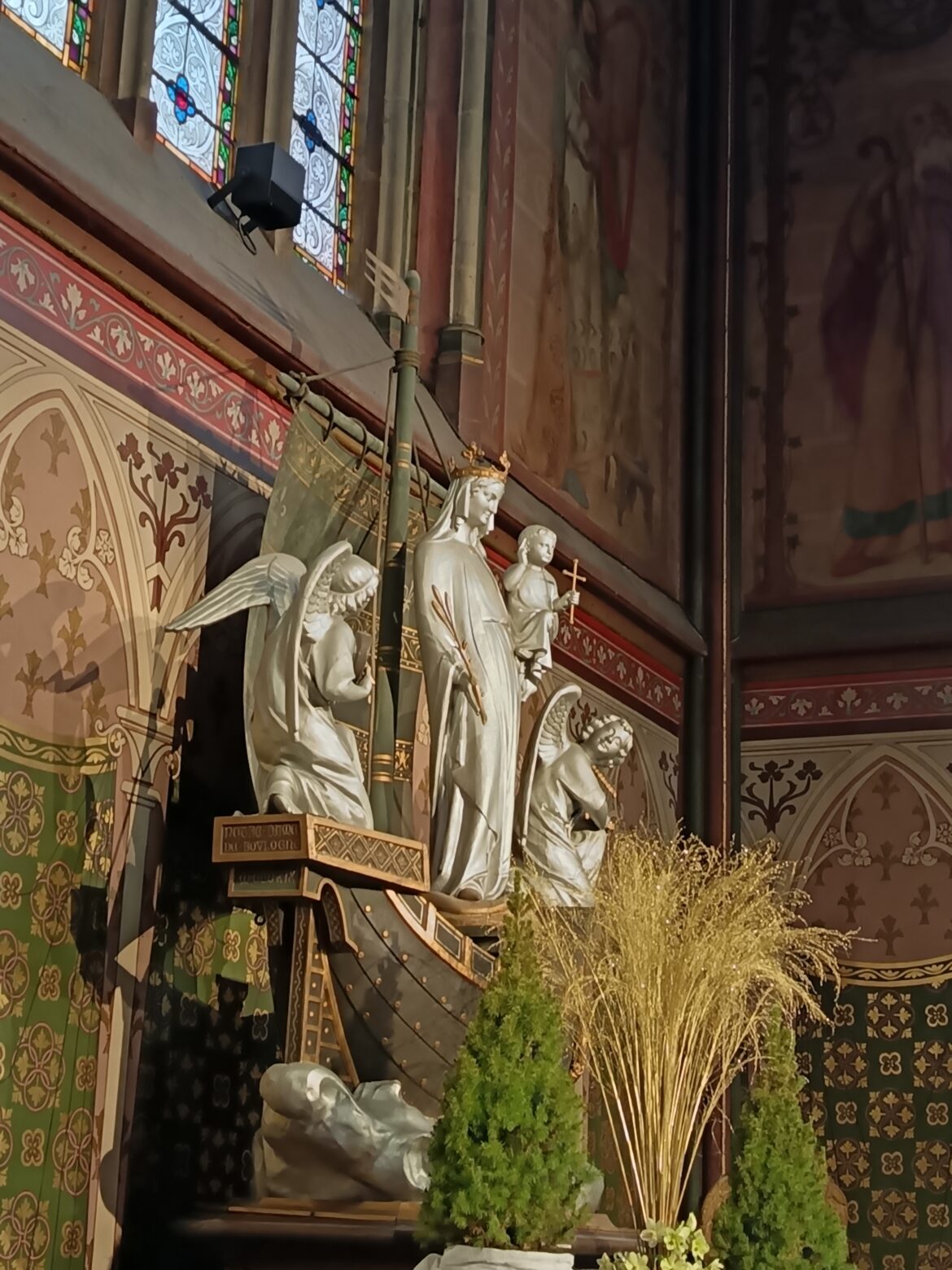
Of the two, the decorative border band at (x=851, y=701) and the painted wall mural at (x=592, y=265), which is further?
the decorative border band at (x=851, y=701)

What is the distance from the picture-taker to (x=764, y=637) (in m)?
10.9

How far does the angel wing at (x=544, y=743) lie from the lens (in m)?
7.20

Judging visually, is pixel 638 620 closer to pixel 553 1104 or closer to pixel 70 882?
pixel 70 882

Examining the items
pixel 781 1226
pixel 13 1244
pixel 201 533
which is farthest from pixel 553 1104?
pixel 201 533

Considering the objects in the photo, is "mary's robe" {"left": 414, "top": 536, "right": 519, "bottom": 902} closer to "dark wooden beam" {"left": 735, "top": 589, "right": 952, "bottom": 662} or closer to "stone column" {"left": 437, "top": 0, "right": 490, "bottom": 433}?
"stone column" {"left": 437, "top": 0, "right": 490, "bottom": 433}

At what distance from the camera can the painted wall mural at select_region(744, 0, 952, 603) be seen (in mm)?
10875

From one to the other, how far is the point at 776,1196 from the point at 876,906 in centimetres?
482

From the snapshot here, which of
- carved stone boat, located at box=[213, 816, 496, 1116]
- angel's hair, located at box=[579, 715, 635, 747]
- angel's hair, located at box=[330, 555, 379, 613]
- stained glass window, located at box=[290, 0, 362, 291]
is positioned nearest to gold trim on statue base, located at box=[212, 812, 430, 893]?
carved stone boat, located at box=[213, 816, 496, 1116]

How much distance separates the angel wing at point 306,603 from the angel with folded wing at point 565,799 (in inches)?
58.1

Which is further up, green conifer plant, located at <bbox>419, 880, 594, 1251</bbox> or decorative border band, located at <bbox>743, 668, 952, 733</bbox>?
decorative border band, located at <bbox>743, 668, 952, 733</bbox>

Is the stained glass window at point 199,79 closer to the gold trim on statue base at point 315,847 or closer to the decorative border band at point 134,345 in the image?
the decorative border band at point 134,345

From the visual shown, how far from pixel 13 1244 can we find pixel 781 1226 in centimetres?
217

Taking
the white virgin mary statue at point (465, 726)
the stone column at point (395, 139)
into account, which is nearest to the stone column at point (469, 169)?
the stone column at point (395, 139)

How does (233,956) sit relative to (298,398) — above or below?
below
